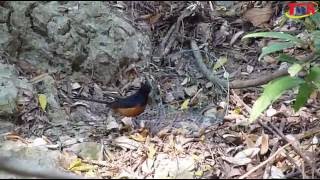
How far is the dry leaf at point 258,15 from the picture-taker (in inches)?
152

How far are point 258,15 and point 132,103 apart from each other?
4.33 ft

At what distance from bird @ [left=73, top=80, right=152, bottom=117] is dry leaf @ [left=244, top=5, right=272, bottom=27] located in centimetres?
110

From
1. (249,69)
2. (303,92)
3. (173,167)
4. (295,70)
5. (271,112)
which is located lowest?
(173,167)

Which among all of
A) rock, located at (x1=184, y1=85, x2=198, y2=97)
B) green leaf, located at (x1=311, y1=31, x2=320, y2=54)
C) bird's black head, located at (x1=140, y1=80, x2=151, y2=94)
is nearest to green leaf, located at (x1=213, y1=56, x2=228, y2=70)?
rock, located at (x1=184, y1=85, x2=198, y2=97)

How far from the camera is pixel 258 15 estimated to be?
3.91 metres

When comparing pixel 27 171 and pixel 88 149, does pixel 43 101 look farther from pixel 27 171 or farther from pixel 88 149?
pixel 27 171

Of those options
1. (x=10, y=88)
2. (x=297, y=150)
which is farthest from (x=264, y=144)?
(x=10, y=88)

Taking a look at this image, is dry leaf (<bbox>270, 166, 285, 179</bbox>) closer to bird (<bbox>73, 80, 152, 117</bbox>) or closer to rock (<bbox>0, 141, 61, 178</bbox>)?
rock (<bbox>0, 141, 61, 178</bbox>)

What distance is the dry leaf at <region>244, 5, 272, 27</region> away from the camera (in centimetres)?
387

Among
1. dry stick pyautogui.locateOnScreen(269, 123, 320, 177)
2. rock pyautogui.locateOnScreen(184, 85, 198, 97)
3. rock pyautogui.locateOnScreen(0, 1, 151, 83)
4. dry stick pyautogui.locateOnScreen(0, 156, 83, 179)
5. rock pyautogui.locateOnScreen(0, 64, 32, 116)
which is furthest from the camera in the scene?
rock pyautogui.locateOnScreen(0, 1, 151, 83)

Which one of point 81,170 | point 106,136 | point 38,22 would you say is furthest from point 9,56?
point 81,170

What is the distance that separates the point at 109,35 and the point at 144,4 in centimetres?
58
